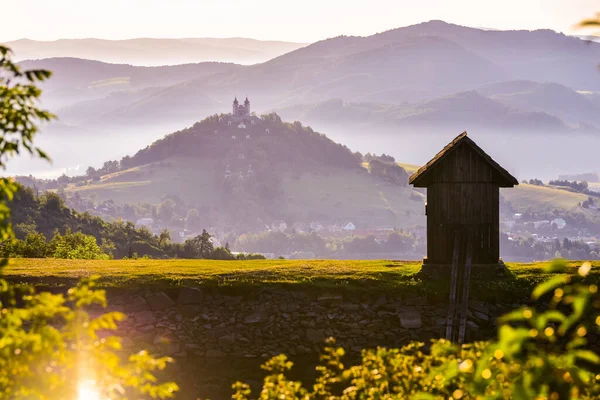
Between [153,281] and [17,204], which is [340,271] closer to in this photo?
[153,281]

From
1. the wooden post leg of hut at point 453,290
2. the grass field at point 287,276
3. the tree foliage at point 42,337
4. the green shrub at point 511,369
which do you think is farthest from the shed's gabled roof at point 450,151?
the tree foliage at point 42,337

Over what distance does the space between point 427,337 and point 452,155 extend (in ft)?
24.3

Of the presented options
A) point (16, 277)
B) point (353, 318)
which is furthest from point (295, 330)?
point (16, 277)

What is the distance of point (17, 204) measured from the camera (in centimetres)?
9962

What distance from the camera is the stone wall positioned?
95.9 feet

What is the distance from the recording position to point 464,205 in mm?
34219

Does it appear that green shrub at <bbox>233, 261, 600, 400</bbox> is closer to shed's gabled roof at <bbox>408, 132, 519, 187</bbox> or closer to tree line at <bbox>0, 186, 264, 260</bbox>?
shed's gabled roof at <bbox>408, 132, 519, 187</bbox>

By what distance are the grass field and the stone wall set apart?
69 centimetres

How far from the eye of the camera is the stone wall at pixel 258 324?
95.9 feet

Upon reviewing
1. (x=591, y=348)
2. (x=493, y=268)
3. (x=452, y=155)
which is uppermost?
(x=452, y=155)

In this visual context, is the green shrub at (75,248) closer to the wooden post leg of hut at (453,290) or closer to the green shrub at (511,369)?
the wooden post leg of hut at (453,290)

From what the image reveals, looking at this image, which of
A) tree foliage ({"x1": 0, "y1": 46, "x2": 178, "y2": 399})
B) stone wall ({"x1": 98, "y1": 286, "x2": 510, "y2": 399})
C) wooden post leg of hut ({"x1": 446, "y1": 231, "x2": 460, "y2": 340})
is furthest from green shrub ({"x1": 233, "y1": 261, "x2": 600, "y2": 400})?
wooden post leg of hut ({"x1": 446, "y1": 231, "x2": 460, "y2": 340})

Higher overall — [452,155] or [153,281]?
[452,155]

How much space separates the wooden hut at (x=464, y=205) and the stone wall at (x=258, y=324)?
2.81m
